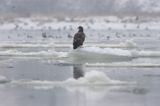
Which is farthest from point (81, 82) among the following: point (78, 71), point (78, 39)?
point (78, 39)

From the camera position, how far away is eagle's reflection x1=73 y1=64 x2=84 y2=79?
21641 mm

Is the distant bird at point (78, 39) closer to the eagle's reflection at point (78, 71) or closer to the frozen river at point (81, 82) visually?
the frozen river at point (81, 82)

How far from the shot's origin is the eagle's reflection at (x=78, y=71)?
2164 centimetres

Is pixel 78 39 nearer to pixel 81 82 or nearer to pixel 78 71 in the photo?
pixel 78 71

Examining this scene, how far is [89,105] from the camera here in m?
15.1

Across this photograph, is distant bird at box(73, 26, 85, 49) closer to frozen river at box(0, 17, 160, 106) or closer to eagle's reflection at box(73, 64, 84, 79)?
frozen river at box(0, 17, 160, 106)

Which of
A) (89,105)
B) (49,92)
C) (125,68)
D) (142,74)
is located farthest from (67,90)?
(125,68)

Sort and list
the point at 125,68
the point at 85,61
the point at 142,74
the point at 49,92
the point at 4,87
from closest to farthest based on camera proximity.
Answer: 1. the point at 49,92
2. the point at 4,87
3. the point at 142,74
4. the point at 125,68
5. the point at 85,61

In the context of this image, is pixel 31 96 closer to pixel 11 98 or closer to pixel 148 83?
pixel 11 98

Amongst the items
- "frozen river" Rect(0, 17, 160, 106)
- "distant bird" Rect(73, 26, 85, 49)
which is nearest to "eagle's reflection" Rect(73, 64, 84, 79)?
"frozen river" Rect(0, 17, 160, 106)

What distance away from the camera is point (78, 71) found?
2348 centimetres

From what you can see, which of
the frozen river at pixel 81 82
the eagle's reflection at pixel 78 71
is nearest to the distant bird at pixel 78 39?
the frozen river at pixel 81 82

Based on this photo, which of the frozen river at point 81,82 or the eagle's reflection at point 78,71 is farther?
the eagle's reflection at point 78,71

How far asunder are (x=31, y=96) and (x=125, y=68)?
9177mm
